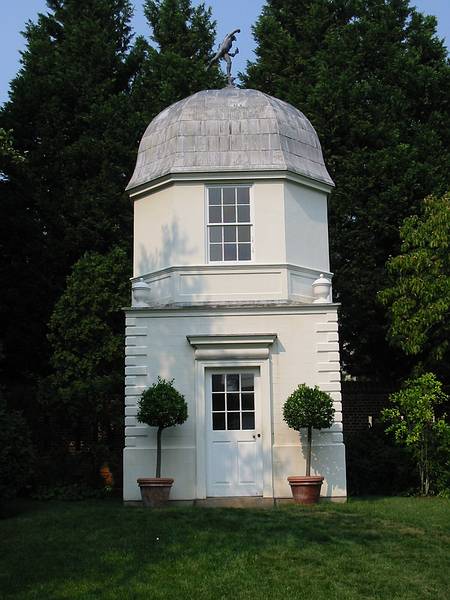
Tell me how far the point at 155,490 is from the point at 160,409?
144 centimetres

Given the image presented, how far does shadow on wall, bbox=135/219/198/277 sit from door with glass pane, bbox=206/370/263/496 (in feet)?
8.11

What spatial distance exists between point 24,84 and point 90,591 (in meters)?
20.3

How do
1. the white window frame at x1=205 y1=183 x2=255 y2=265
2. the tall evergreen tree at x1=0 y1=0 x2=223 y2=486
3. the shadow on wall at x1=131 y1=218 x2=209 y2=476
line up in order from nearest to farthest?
the shadow on wall at x1=131 y1=218 x2=209 y2=476
the white window frame at x1=205 y1=183 x2=255 y2=265
the tall evergreen tree at x1=0 y1=0 x2=223 y2=486

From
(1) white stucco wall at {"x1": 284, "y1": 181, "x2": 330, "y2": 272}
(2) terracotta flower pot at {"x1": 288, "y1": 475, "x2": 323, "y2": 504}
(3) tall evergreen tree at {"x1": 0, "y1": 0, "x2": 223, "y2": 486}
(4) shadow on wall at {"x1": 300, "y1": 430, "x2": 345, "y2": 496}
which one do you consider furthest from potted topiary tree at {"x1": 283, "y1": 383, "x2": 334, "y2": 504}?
(3) tall evergreen tree at {"x1": 0, "y1": 0, "x2": 223, "y2": 486}

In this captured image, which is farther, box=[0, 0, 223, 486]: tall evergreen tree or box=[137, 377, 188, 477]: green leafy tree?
box=[0, 0, 223, 486]: tall evergreen tree

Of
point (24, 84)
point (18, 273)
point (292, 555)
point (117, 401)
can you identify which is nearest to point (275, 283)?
point (117, 401)

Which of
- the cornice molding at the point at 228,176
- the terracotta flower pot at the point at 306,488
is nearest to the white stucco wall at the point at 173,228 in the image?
the cornice molding at the point at 228,176

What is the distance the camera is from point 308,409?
14.1 meters

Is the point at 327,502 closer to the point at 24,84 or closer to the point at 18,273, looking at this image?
the point at 18,273

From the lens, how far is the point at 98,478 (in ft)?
57.4

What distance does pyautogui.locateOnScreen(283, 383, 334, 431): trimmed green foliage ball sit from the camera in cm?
1406

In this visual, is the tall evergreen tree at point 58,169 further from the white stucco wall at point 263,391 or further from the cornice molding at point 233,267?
the white stucco wall at point 263,391

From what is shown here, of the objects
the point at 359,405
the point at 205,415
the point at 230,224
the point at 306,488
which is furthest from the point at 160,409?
the point at 359,405

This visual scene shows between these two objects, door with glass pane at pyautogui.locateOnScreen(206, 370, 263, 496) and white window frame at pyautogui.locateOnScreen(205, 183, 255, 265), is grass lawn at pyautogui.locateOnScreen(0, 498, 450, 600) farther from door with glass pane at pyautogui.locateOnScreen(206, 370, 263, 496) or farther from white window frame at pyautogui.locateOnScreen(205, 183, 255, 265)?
white window frame at pyautogui.locateOnScreen(205, 183, 255, 265)
